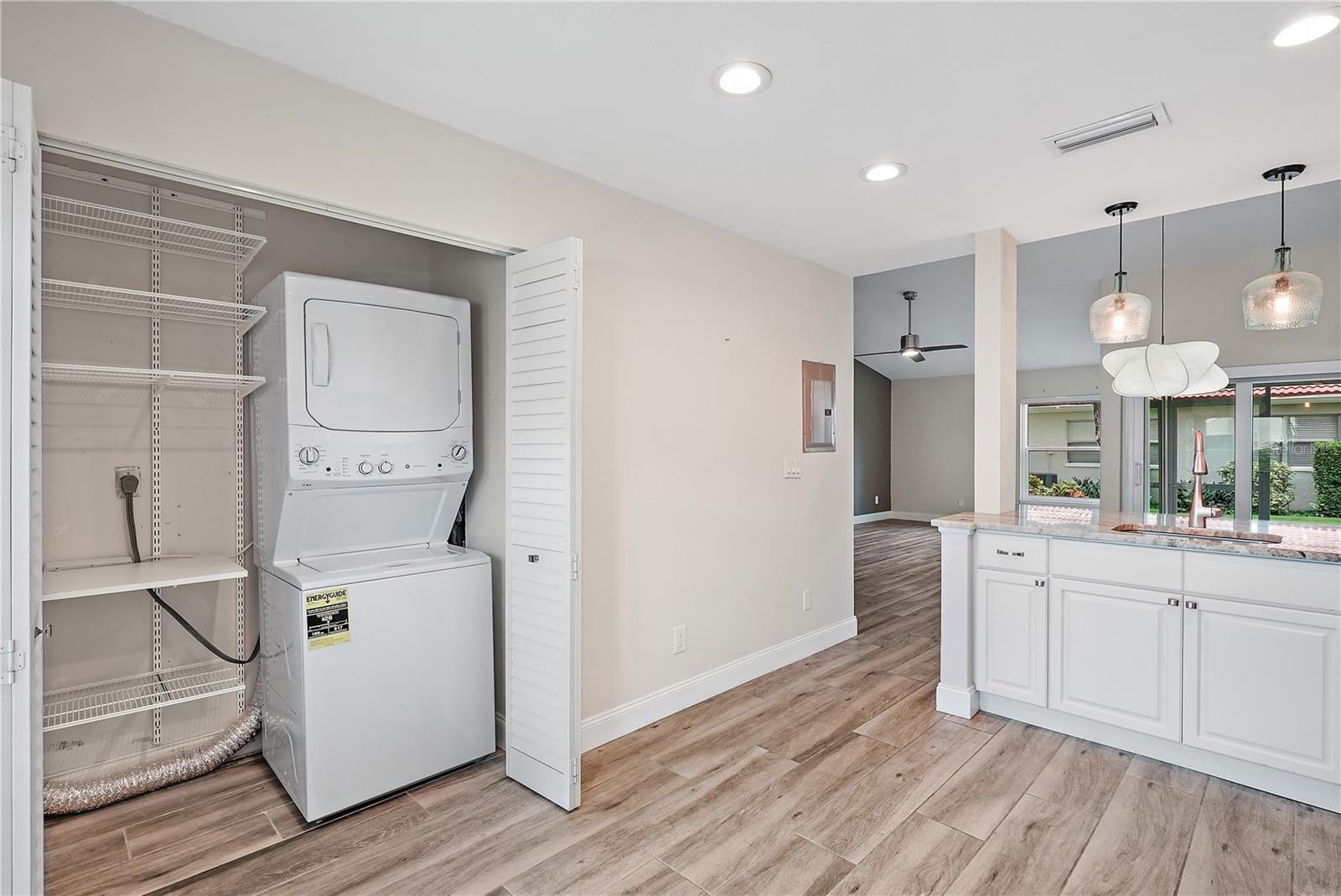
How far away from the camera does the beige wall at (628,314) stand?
67.5 inches

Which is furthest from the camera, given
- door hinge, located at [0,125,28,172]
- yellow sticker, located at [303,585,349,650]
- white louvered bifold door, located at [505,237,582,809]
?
white louvered bifold door, located at [505,237,582,809]

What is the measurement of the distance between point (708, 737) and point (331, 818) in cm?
143

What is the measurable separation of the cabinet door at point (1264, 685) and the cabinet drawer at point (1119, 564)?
0.41 ft

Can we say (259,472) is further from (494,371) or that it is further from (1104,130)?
(1104,130)

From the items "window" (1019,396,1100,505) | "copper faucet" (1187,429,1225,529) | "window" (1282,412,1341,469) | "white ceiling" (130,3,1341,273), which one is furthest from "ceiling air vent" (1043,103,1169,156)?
"window" (1019,396,1100,505)

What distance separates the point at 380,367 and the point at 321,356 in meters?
0.20

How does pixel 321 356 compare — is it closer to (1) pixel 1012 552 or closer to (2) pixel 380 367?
(2) pixel 380 367

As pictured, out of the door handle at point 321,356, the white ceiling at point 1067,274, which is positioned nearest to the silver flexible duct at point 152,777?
the door handle at point 321,356

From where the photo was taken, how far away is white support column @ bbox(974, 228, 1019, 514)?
11.0 feet

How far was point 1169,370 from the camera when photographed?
2869 mm

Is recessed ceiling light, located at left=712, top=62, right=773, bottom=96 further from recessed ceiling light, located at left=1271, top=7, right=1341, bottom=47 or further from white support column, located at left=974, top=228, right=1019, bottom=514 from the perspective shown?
white support column, located at left=974, top=228, right=1019, bottom=514

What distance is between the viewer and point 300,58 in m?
1.92

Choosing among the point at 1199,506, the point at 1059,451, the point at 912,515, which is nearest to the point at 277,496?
the point at 1199,506

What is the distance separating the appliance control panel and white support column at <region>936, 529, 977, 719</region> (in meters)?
2.16
